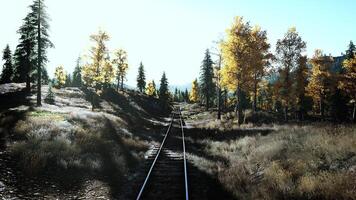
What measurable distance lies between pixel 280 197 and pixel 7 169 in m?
9.70

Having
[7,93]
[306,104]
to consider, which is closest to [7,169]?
[7,93]

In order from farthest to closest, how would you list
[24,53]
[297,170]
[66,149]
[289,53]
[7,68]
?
[7,68], [24,53], [289,53], [66,149], [297,170]

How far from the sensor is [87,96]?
67.2 meters

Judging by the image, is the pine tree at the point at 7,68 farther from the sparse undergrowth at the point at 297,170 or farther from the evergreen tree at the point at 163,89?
the sparse undergrowth at the point at 297,170

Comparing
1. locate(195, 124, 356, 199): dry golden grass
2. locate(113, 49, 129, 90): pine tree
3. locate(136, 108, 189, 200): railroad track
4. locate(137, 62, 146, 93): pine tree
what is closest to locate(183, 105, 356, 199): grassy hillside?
locate(195, 124, 356, 199): dry golden grass

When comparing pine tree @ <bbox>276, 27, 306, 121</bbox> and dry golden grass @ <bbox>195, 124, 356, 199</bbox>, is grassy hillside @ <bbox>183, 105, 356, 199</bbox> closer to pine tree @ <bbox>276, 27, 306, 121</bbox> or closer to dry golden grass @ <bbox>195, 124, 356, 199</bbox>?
dry golden grass @ <bbox>195, 124, 356, 199</bbox>

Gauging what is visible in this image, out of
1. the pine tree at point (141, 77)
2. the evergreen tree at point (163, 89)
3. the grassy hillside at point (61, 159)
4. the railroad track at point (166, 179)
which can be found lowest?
the railroad track at point (166, 179)

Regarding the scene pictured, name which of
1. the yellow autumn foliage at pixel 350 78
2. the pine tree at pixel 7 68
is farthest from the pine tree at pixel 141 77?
the yellow autumn foliage at pixel 350 78

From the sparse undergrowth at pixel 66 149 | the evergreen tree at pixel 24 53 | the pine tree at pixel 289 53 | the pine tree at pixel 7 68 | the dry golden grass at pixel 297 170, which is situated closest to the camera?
the dry golden grass at pixel 297 170

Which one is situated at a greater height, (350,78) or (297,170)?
(350,78)

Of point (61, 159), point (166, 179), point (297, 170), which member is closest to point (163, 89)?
point (61, 159)

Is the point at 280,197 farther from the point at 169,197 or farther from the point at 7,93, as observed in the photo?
the point at 7,93

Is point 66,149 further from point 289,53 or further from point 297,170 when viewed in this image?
point 289,53

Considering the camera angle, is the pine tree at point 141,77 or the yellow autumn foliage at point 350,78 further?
the pine tree at point 141,77
